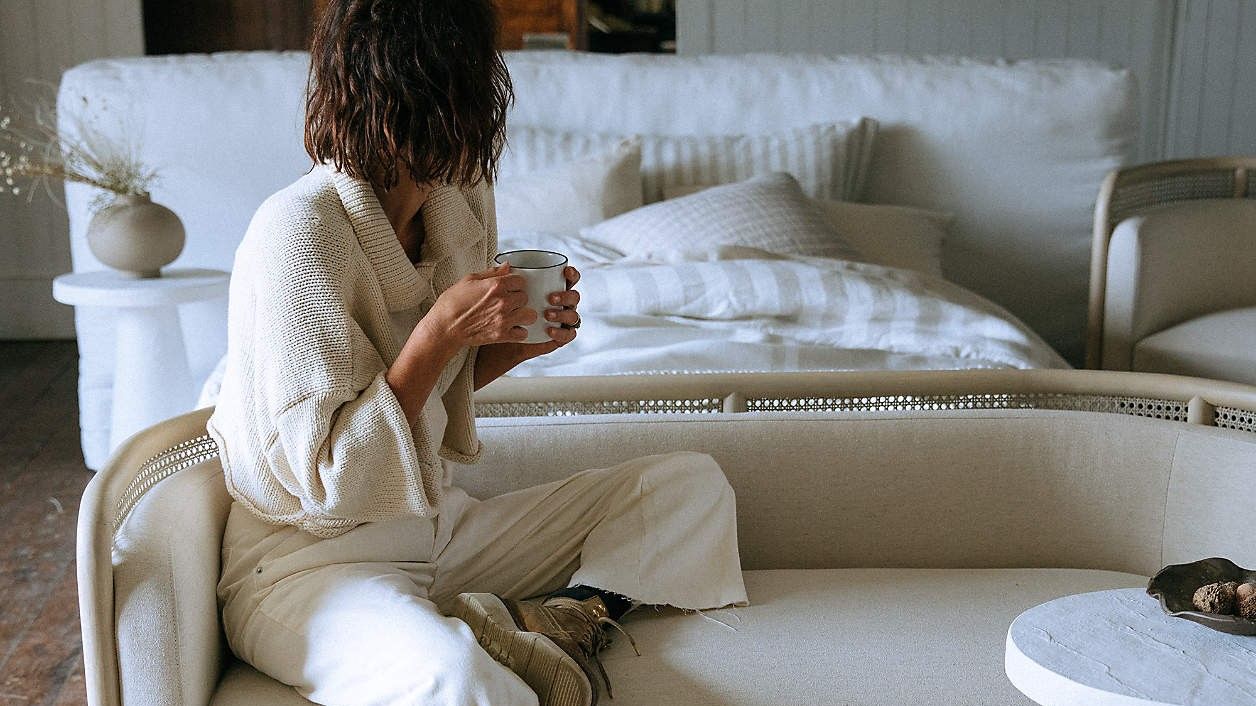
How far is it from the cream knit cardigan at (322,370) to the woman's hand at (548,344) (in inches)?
5.7

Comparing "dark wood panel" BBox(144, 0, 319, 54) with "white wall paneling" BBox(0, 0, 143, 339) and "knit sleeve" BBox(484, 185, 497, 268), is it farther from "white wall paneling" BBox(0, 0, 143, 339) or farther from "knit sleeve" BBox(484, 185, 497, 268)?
"knit sleeve" BBox(484, 185, 497, 268)

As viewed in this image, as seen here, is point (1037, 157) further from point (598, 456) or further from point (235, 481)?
point (235, 481)

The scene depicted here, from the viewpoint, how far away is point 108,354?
10.4 ft

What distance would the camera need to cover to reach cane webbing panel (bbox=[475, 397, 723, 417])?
5.61 ft

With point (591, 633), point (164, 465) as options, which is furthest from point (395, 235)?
point (591, 633)

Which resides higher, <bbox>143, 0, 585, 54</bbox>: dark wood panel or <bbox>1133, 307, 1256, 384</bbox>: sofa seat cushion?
<bbox>143, 0, 585, 54</bbox>: dark wood panel

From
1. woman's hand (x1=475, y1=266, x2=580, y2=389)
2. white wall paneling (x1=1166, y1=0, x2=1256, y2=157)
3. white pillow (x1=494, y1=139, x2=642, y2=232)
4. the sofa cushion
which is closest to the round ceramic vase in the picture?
white pillow (x1=494, y1=139, x2=642, y2=232)

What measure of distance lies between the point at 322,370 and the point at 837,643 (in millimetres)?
631

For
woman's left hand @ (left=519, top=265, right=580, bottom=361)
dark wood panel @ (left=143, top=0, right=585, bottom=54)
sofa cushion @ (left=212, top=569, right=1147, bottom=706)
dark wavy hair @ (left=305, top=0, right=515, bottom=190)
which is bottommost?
sofa cushion @ (left=212, top=569, right=1147, bottom=706)

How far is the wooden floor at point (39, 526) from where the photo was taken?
214cm

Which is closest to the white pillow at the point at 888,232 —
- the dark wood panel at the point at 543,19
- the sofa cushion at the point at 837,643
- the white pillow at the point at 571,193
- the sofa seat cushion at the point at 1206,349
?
the white pillow at the point at 571,193

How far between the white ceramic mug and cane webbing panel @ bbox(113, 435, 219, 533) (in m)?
0.41

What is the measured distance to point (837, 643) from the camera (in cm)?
144

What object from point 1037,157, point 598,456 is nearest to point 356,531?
point 598,456
